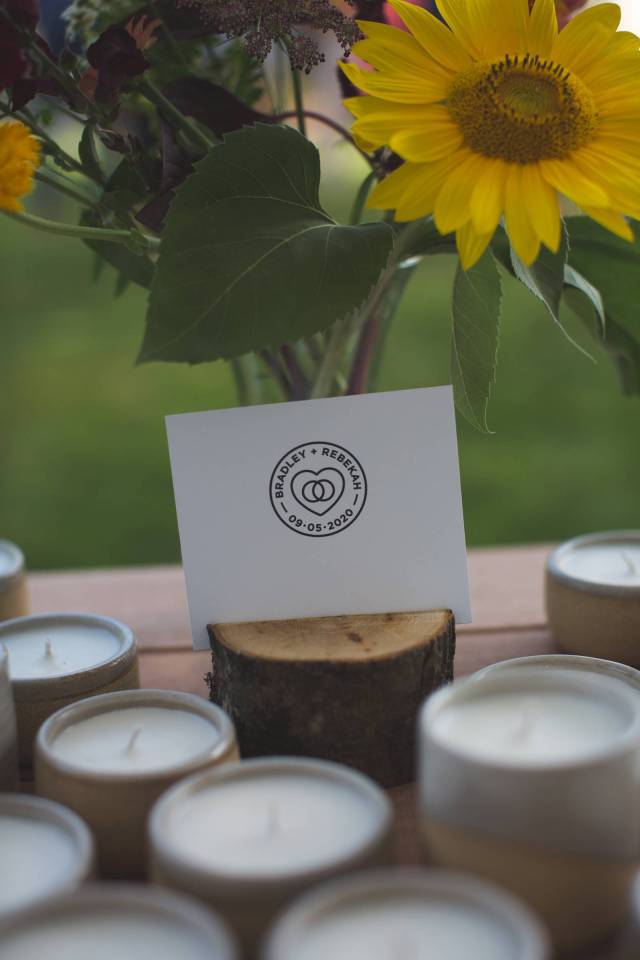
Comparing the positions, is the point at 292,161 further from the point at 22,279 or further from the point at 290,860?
the point at 22,279

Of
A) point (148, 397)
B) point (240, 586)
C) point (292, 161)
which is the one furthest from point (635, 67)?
point (148, 397)

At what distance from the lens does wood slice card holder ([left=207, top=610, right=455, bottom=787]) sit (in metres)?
0.53

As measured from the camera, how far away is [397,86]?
0.49 meters

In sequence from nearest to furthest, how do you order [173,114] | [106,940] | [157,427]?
[106,940] < [173,114] < [157,427]

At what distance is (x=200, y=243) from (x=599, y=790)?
0.29 metres

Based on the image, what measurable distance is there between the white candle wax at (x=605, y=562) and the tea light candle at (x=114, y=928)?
37 cm

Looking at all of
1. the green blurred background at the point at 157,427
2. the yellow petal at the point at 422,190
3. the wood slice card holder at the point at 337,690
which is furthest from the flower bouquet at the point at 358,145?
the green blurred background at the point at 157,427

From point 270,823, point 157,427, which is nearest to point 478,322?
point 270,823

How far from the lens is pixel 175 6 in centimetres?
56

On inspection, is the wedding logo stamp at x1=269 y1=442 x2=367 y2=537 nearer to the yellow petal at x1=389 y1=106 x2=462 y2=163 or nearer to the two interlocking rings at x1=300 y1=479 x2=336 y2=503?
the two interlocking rings at x1=300 y1=479 x2=336 y2=503

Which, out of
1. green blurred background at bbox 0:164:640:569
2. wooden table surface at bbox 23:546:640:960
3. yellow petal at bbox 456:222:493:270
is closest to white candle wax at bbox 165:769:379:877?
wooden table surface at bbox 23:546:640:960

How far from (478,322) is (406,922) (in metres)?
0.30

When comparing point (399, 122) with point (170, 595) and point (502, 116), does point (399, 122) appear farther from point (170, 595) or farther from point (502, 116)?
point (170, 595)

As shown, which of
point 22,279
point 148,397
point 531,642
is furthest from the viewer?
point 22,279
